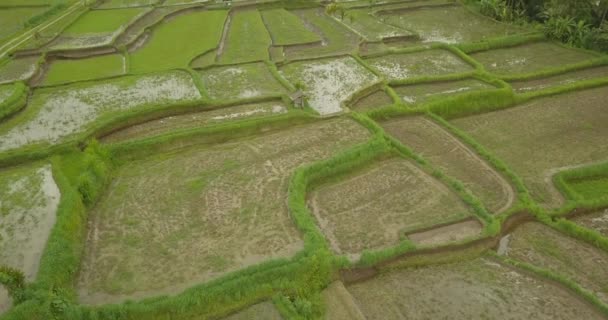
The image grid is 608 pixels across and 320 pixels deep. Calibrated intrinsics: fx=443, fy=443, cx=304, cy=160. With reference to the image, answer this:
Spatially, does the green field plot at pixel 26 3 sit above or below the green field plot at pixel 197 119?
above

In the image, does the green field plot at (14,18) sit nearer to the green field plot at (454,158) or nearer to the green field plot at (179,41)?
the green field plot at (179,41)

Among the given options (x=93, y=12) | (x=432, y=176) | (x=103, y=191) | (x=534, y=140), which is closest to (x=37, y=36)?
(x=93, y=12)

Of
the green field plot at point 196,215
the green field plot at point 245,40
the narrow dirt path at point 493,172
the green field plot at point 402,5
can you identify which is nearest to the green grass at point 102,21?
the green field plot at point 245,40

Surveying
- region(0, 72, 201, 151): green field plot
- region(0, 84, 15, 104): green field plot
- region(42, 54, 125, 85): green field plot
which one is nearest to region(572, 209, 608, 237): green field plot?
region(0, 72, 201, 151): green field plot

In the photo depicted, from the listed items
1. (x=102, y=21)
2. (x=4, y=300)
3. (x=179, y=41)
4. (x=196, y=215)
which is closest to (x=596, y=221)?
(x=196, y=215)

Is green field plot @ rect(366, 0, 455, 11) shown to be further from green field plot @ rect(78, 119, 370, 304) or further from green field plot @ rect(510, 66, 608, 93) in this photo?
green field plot @ rect(78, 119, 370, 304)

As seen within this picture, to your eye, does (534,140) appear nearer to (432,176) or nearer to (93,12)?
(432,176)
